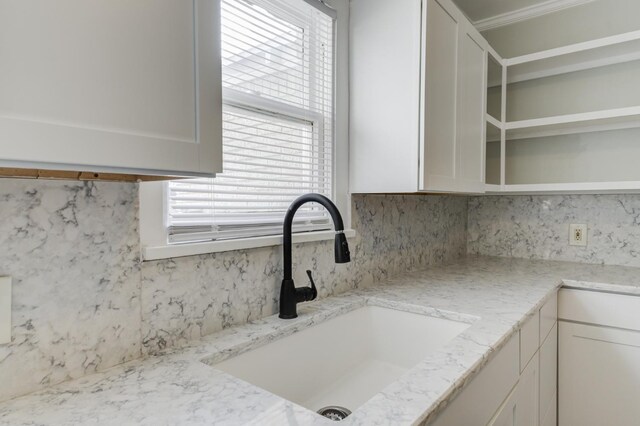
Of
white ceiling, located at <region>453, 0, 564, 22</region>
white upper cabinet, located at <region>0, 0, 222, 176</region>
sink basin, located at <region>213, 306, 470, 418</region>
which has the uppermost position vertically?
white ceiling, located at <region>453, 0, 564, 22</region>

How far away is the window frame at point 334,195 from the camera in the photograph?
2.96 feet

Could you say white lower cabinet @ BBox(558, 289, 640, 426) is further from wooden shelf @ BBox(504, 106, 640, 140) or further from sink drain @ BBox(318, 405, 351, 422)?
sink drain @ BBox(318, 405, 351, 422)

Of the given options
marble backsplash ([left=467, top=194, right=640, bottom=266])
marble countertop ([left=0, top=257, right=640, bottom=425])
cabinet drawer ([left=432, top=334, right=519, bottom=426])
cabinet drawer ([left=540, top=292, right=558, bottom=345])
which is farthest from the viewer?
marble backsplash ([left=467, top=194, right=640, bottom=266])

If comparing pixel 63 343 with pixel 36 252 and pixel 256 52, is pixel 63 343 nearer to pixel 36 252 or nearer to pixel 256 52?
pixel 36 252

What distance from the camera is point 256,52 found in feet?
3.85

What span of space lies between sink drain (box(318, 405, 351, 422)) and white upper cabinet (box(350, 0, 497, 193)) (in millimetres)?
747

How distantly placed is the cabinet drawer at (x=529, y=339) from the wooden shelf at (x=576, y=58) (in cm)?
134

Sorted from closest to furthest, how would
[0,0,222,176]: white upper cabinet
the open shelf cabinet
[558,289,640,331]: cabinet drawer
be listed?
[0,0,222,176]: white upper cabinet, [558,289,640,331]: cabinet drawer, the open shelf cabinet

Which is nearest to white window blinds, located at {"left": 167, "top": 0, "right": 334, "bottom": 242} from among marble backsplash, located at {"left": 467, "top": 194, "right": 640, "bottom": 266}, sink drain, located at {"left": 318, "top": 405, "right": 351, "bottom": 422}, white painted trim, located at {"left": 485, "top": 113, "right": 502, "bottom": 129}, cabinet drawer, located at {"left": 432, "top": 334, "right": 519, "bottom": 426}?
sink drain, located at {"left": 318, "top": 405, "right": 351, "bottom": 422}

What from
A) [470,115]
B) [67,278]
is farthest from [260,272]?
[470,115]

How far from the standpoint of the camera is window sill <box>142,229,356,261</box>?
2.96 feet

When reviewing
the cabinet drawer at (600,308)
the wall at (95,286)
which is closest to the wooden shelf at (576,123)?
the cabinet drawer at (600,308)

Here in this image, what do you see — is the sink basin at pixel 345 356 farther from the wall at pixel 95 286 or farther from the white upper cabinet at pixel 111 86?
the white upper cabinet at pixel 111 86

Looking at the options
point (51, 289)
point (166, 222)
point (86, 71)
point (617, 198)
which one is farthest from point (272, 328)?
point (617, 198)
